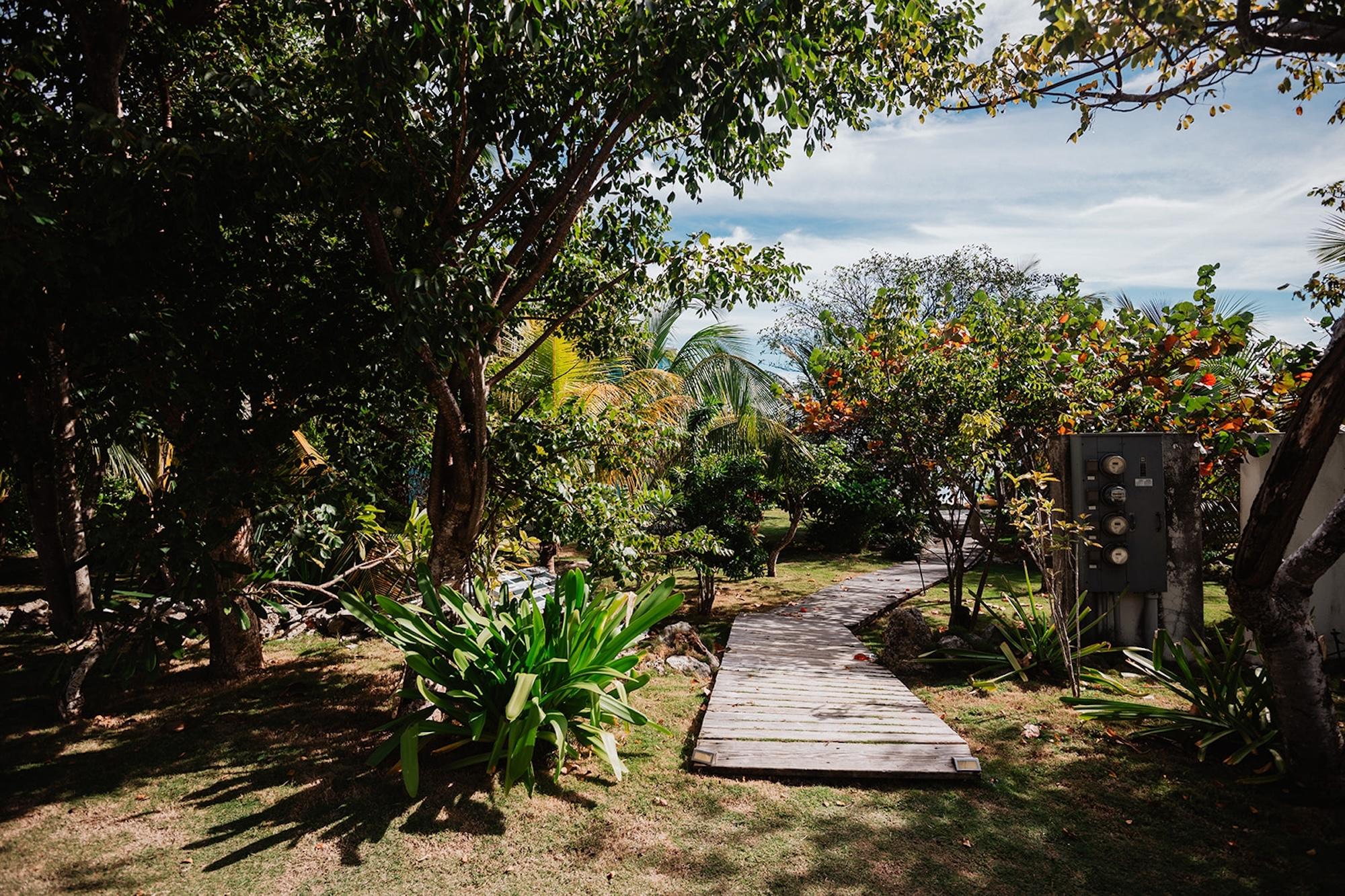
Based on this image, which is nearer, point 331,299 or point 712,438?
point 331,299

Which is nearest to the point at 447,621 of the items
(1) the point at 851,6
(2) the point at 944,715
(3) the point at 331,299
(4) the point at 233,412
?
(4) the point at 233,412

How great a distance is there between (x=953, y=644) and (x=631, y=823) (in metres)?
4.19

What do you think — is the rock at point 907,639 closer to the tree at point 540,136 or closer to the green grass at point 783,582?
the green grass at point 783,582

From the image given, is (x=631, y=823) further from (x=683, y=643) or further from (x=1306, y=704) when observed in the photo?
(x=1306, y=704)

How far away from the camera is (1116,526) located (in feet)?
22.0

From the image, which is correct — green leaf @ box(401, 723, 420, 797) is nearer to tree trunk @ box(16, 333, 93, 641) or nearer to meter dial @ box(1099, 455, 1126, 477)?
tree trunk @ box(16, 333, 93, 641)

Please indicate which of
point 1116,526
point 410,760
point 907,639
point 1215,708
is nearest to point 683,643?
point 907,639

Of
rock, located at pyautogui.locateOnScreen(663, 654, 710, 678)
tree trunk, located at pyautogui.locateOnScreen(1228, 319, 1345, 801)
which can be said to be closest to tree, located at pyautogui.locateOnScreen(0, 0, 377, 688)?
rock, located at pyautogui.locateOnScreen(663, 654, 710, 678)

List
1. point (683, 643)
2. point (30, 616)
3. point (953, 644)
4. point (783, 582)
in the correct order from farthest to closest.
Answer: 1. point (783, 582)
2. point (30, 616)
3. point (683, 643)
4. point (953, 644)

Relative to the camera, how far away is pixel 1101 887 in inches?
129

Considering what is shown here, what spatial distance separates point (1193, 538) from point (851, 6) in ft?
17.6

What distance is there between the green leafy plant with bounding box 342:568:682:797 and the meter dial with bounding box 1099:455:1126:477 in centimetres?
427

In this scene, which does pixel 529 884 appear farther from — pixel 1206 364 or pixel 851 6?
pixel 1206 364

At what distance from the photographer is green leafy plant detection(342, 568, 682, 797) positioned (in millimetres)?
4148
